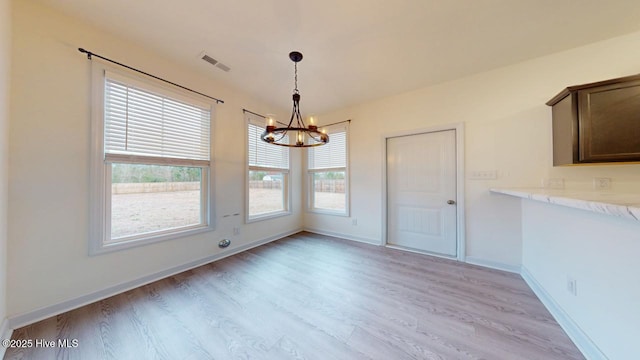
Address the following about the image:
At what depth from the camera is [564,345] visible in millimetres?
1425

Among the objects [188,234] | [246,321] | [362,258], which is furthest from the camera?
[362,258]

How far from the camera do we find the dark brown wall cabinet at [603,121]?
174cm

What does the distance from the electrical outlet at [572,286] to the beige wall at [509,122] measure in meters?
1.05

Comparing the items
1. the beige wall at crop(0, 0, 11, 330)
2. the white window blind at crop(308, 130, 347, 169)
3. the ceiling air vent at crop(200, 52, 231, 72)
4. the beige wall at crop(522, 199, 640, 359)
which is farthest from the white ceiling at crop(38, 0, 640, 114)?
the beige wall at crop(522, 199, 640, 359)

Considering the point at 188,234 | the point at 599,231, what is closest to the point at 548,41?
the point at 599,231

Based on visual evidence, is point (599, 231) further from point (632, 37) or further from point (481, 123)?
point (632, 37)

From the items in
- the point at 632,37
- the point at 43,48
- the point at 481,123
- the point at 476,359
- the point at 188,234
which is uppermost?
the point at 632,37

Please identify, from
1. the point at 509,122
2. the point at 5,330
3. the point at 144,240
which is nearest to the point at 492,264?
the point at 509,122

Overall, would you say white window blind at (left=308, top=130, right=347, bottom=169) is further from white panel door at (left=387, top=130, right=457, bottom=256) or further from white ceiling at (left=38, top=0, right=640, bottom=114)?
white ceiling at (left=38, top=0, right=640, bottom=114)

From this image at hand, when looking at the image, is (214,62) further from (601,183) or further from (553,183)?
(601,183)

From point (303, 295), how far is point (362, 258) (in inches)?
48.5

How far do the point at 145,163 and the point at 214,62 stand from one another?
148 centimetres

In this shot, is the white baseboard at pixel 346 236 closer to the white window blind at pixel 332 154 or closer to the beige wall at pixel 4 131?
the white window blind at pixel 332 154

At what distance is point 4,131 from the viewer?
151 cm
